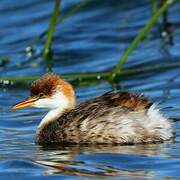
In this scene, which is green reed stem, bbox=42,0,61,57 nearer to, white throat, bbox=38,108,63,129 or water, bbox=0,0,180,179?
water, bbox=0,0,180,179

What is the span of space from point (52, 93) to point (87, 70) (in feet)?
16.9

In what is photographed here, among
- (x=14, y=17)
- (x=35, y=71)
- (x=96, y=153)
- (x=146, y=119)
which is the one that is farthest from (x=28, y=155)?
(x=14, y=17)

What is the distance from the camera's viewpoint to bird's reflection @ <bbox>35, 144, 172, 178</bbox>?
9031 millimetres

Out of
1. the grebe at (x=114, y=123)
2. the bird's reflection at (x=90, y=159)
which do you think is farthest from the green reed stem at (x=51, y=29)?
the bird's reflection at (x=90, y=159)

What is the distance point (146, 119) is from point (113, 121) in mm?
347

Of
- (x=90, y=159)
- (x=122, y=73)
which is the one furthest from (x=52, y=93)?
(x=122, y=73)

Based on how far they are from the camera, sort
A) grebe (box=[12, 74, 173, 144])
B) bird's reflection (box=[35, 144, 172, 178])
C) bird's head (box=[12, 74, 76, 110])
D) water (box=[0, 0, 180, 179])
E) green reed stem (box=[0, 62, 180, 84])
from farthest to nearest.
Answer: green reed stem (box=[0, 62, 180, 84]) → bird's head (box=[12, 74, 76, 110]) → grebe (box=[12, 74, 173, 144]) → water (box=[0, 0, 180, 179]) → bird's reflection (box=[35, 144, 172, 178])

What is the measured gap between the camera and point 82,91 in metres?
14.5

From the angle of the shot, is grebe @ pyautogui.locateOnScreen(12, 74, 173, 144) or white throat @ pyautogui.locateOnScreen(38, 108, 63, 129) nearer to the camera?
grebe @ pyautogui.locateOnScreen(12, 74, 173, 144)

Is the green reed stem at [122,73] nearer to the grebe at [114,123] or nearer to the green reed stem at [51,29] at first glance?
the green reed stem at [51,29]

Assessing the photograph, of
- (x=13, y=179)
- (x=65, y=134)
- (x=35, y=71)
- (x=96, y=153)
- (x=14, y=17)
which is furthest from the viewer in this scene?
(x=14, y=17)

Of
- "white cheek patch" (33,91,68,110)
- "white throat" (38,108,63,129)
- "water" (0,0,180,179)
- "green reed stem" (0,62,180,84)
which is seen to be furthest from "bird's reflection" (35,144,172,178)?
"green reed stem" (0,62,180,84)

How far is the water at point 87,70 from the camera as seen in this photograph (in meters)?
9.27

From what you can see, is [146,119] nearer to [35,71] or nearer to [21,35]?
[35,71]
